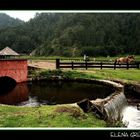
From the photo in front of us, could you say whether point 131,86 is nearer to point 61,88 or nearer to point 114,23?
point 61,88

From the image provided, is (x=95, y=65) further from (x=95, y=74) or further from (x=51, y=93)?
(x=51, y=93)

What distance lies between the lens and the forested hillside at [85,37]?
51.8m

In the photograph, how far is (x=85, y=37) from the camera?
60406 millimetres

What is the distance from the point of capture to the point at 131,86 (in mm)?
23141

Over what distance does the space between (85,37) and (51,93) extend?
3977 centimetres

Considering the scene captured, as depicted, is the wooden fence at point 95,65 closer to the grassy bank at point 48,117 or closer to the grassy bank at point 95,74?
the grassy bank at point 95,74

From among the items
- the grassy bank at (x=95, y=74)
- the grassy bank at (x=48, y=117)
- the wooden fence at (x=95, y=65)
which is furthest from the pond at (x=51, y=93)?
the grassy bank at (x=48, y=117)

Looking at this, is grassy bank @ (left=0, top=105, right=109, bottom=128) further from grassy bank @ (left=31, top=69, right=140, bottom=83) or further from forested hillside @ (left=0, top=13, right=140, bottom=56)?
forested hillside @ (left=0, top=13, right=140, bottom=56)

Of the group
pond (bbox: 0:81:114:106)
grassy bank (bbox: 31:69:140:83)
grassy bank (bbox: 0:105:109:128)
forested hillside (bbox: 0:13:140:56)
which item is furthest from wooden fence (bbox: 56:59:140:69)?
forested hillside (bbox: 0:13:140:56)

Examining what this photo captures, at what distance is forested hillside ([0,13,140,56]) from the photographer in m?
51.8
